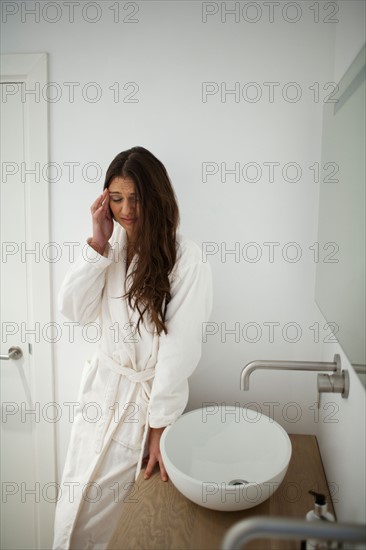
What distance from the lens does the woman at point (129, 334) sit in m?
1.39

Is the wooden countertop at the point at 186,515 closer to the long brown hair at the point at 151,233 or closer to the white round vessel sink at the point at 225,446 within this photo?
the white round vessel sink at the point at 225,446

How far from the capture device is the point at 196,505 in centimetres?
118

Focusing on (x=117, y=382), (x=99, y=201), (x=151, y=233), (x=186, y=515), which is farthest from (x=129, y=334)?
(x=186, y=515)

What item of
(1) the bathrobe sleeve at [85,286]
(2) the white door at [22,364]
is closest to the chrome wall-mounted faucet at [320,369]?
(1) the bathrobe sleeve at [85,286]

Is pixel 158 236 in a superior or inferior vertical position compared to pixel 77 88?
inferior

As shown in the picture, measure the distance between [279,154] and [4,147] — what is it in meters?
1.02

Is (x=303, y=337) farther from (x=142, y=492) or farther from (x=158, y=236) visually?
(x=142, y=492)

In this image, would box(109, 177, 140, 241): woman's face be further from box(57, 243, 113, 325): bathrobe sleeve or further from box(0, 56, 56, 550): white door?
box(0, 56, 56, 550): white door

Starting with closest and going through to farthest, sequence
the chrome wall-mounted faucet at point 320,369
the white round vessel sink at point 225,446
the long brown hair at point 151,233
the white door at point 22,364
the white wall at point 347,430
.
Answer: the white wall at point 347,430
the chrome wall-mounted faucet at point 320,369
the white round vessel sink at point 225,446
the long brown hair at point 151,233
the white door at point 22,364

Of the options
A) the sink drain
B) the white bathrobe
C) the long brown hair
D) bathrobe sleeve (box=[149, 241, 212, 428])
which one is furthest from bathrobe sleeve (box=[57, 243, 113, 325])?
the sink drain

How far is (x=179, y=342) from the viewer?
54.7 inches

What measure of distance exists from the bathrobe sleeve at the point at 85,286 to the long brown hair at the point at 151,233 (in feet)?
0.34

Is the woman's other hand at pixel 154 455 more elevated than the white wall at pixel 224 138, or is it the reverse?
the white wall at pixel 224 138

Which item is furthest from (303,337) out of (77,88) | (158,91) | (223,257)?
(77,88)
